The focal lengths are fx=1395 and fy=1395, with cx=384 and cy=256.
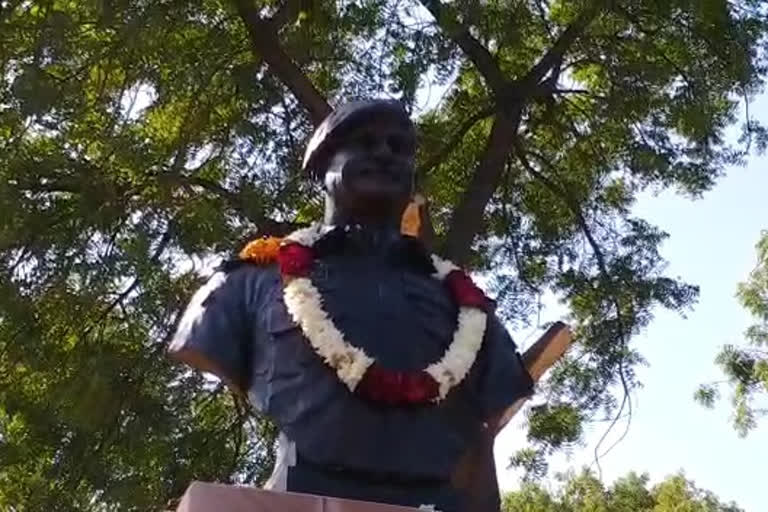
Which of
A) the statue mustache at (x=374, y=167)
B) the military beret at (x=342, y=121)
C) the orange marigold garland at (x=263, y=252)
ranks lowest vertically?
the orange marigold garland at (x=263, y=252)

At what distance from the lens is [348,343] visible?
3.37 metres

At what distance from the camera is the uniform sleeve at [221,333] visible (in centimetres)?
345

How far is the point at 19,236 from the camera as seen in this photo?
25.8 feet

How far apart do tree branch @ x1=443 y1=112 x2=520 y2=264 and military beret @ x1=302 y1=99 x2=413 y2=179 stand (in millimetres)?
3722

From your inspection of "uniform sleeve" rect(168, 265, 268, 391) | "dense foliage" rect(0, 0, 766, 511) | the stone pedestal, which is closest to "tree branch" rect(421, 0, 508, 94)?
"dense foliage" rect(0, 0, 766, 511)

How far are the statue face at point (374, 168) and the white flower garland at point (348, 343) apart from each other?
0.51ft

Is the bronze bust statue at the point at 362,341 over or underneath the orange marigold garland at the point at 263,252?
underneath

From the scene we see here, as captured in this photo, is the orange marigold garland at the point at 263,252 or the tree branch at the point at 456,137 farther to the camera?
the tree branch at the point at 456,137

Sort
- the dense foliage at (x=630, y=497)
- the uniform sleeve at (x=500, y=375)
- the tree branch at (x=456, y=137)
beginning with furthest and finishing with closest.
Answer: the dense foliage at (x=630, y=497) → the tree branch at (x=456, y=137) → the uniform sleeve at (x=500, y=375)

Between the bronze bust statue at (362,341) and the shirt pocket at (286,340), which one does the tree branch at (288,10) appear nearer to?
the bronze bust statue at (362,341)

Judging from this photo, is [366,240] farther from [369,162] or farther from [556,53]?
[556,53]

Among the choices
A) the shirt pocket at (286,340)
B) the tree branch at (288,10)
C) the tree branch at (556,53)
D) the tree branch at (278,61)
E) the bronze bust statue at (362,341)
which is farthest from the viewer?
the tree branch at (556,53)

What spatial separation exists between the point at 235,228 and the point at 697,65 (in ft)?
10.3

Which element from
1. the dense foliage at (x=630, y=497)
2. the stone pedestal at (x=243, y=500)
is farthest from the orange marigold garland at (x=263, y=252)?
the dense foliage at (x=630, y=497)
